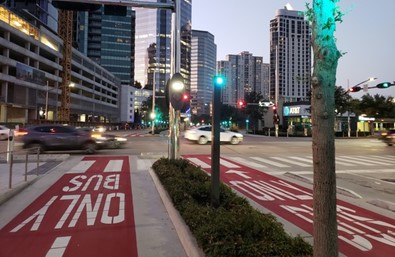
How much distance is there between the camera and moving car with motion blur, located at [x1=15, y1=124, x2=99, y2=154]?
1934 cm

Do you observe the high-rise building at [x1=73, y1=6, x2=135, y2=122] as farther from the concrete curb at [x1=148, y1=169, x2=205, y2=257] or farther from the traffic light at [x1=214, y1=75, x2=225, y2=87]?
the concrete curb at [x1=148, y1=169, x2=205, y2=257]

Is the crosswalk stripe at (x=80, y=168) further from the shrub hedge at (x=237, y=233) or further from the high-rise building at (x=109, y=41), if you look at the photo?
the high-rise building at (x=109, y=41)

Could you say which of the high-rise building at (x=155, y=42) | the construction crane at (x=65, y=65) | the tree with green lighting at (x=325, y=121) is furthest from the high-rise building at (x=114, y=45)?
the tree with green lighting at (x=325, y=121)

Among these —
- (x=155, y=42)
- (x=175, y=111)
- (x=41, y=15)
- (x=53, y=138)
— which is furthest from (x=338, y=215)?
(x=155, y=42)

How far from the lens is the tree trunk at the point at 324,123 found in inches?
113

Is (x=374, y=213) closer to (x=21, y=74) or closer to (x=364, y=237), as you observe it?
(x=364, y=237)

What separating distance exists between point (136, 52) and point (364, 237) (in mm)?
184804

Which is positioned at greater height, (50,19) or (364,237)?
(50,19)

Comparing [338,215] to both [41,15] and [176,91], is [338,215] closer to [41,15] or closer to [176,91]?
[176,91]

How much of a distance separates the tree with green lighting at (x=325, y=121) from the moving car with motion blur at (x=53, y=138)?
18499 millimetres

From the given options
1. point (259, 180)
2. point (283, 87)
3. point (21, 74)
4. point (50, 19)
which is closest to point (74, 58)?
point (50, 19)

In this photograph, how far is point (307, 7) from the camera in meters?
3.06

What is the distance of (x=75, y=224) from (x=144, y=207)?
5.35ft

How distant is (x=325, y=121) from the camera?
286 centimetres
